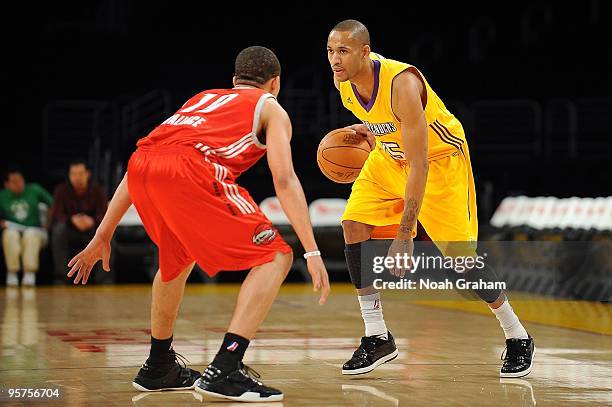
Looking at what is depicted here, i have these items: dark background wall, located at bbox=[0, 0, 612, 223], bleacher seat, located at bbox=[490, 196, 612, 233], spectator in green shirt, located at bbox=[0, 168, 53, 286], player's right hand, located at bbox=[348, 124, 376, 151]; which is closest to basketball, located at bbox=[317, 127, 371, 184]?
player's right hand, located at bbox=[348, 124, 376, 151]

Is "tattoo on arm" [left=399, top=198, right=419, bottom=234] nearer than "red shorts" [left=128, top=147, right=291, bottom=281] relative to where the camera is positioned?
No

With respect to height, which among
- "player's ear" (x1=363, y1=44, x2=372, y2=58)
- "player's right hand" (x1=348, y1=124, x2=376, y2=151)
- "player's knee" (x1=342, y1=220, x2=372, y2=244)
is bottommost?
"player's knee" (x1=342, y1=220, x2=372, y2=244)

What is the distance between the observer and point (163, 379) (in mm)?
4926

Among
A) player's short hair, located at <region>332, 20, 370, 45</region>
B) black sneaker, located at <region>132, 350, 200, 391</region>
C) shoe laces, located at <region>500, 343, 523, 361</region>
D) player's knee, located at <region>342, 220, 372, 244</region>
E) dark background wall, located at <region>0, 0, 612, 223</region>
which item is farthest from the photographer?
dark background wall, located at <region>0, 0, 612, 223</region>

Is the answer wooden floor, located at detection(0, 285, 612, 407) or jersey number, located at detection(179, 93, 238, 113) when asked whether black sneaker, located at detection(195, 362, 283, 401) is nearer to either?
wooden floor, located at detection(0, 285, 612, 407)

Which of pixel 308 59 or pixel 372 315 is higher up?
pixel 372 315

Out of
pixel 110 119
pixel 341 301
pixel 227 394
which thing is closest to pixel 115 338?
pixel 227 394

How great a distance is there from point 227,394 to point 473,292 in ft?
5.62

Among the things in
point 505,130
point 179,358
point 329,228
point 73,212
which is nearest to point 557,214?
point 329,228

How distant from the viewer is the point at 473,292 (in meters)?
5.69

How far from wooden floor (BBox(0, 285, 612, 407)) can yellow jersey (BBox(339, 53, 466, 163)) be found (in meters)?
1.15

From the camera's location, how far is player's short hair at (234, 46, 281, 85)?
4.77 meters

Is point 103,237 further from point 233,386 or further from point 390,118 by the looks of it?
point 390,118

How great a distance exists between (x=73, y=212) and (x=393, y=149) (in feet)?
24.0
